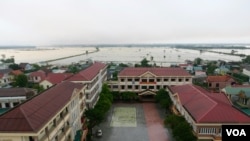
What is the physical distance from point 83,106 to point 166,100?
1368cm

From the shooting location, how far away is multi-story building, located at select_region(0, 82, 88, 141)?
1541cm

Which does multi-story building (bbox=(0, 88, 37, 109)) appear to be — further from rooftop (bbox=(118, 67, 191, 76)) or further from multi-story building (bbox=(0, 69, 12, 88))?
multi-story building (bbox=(0, 69, 12, 88))

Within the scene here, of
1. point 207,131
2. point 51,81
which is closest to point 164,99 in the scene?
point 207,131

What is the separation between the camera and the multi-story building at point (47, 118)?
607 inches

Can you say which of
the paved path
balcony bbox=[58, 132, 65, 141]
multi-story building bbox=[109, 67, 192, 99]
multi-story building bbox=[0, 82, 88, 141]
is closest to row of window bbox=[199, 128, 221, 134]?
the paved path

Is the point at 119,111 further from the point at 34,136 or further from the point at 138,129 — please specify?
the point at 34,136

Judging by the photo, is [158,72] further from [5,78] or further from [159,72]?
[5,78]

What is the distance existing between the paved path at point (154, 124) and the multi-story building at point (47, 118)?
29.4 feet

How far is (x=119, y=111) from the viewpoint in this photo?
121 feet

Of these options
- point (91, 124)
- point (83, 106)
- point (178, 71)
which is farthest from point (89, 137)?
point (178, 71)

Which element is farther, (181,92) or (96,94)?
(96,94)

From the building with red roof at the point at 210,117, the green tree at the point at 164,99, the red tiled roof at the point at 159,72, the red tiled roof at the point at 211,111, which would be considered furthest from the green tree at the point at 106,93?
the building with red roof at the point at 210,117

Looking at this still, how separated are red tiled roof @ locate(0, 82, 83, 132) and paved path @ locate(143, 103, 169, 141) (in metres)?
12.7

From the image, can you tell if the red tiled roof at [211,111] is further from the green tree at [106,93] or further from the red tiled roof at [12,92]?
the red tiled roof at [12,92]
